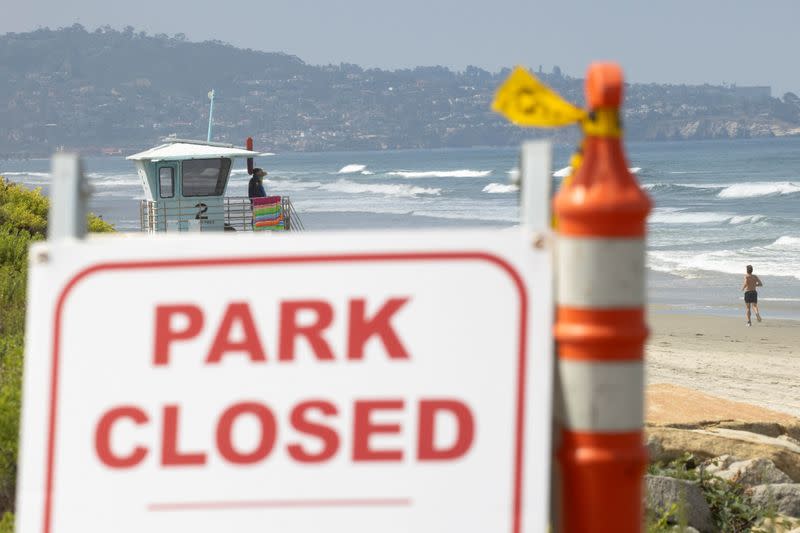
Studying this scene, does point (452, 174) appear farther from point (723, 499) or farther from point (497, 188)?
point (723, 499)

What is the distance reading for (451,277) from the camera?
246 centimetres

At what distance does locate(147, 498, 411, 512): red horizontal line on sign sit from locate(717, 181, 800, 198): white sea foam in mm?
67952

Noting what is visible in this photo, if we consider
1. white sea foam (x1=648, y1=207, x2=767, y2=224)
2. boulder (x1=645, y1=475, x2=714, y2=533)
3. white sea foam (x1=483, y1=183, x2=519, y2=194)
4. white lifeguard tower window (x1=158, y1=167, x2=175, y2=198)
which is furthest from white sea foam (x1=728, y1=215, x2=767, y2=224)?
boulder (x1=645, y1=475, x2=714, y2=533)

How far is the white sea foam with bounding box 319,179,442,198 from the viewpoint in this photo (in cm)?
8775

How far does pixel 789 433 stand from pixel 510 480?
6.50 meters

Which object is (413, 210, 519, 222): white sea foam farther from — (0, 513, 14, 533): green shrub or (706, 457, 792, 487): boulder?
(0, 513, 14, 533): green shrub

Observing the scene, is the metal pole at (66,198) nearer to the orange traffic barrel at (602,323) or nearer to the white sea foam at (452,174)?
the orange traffic barrel at (602,323)

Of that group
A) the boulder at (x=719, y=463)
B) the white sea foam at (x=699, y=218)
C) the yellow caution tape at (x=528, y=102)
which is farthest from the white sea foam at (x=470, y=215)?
the yellow caution tape at (x=528, y=102)

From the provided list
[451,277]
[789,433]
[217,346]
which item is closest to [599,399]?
[451,277]

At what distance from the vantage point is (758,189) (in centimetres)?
6994

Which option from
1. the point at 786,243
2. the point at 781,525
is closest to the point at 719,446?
the point at 781,525

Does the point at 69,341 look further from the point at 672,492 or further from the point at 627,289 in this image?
the point at 672,492

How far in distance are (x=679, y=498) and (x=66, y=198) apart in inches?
133

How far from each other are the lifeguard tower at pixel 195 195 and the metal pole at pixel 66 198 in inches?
803
